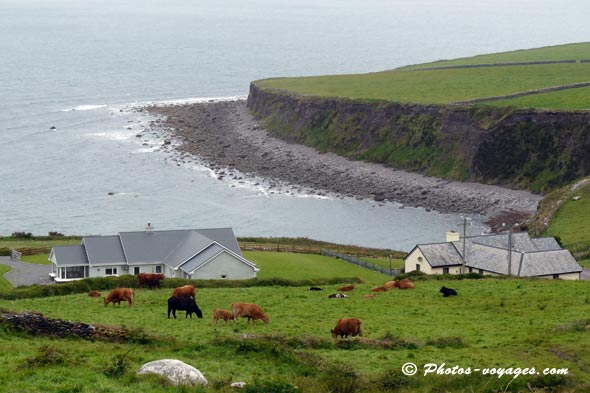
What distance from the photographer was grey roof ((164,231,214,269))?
6197 cm

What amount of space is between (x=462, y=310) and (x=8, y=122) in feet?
465

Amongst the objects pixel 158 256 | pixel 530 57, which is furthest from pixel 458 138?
pixel 158 256

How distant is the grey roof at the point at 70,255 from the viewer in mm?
62312

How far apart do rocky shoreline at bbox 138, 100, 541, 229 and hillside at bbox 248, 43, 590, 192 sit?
3.42 metres

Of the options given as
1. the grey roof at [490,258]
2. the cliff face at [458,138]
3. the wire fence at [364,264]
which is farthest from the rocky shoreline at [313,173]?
the grey roof at [490,258]

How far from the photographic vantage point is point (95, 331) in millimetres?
31312

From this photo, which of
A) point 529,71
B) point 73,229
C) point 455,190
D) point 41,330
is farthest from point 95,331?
point 529,71

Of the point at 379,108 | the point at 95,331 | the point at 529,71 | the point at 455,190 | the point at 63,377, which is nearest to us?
the point at 63,377

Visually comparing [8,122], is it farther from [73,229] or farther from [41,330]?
[41,330]

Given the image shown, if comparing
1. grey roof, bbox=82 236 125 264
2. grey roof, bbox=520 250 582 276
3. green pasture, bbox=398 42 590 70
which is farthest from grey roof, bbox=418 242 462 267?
green pasture, bbox=398 42 590 70

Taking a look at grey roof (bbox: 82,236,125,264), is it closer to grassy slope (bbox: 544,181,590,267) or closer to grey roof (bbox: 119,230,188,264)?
grey roof (bbox: 119,230,188,264)

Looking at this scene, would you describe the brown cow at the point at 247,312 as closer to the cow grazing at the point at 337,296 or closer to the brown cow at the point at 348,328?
the brown cow at the point at 348,328

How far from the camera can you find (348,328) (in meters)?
33.1

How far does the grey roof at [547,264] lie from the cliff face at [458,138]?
5349 centimetres
